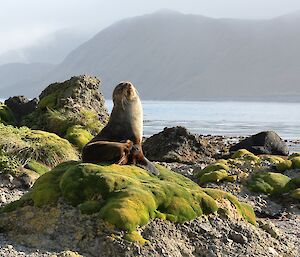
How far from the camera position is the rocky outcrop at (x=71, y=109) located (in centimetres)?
2530

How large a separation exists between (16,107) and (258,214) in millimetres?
19159

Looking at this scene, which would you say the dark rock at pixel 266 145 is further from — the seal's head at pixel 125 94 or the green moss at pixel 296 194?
the seal's head at pixel 125 94

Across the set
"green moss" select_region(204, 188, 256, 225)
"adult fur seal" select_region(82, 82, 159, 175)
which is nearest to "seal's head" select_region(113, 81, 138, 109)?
"adult fur seal" select_region(82, 82, 159, 175)

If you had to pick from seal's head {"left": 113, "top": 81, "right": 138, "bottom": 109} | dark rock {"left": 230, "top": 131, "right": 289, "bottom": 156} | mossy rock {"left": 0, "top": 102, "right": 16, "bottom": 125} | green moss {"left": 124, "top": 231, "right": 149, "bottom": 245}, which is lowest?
dark rock {"left": 230, "top": 131, "right": 289, "bottom": 156}

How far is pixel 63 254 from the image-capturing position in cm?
898

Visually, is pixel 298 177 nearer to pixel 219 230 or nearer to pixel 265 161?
pixel 265 161

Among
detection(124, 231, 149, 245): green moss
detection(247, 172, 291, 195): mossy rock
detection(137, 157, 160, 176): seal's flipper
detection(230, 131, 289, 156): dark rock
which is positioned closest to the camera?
detection(124, 231, 149, 245): green moss

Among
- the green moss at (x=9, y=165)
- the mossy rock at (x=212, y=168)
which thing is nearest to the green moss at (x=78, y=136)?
the mossy rock at (x=212, y=168)

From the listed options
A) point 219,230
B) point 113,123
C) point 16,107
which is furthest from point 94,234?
point 16,107

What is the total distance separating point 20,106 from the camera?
31812 millimetres

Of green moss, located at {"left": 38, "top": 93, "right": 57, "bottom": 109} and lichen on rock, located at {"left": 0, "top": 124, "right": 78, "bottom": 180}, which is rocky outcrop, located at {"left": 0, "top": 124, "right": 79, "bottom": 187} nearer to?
lichen on rock, located at {"left": 0, "top": 124, "right": 78, "bottom": 180}

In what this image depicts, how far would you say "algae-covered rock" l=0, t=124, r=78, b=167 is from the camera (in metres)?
17.3

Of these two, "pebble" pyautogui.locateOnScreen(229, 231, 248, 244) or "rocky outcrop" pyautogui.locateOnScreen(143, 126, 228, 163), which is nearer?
"pebble" pyautogui.locateOnScreen(229, 231, 248, 244)

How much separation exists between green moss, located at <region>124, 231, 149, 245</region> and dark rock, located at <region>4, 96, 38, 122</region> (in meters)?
22.0
